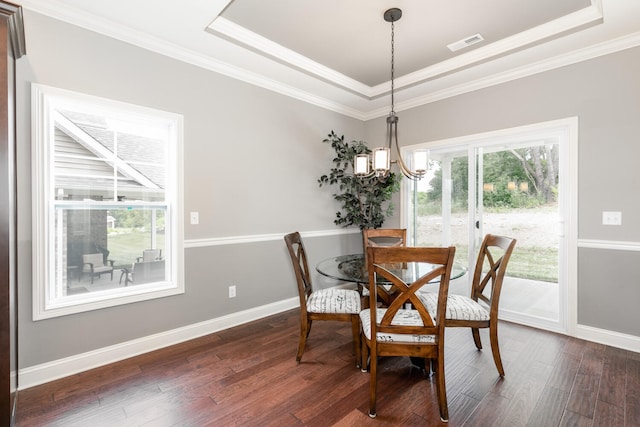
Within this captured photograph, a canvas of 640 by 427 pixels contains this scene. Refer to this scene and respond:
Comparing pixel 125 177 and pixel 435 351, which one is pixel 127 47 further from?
pixel 435 351

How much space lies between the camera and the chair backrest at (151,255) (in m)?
2.69

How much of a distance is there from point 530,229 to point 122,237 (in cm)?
403

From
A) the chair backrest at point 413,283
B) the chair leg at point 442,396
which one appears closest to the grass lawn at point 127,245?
the chair backrest at point 413,283

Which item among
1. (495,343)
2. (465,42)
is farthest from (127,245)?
(465,42)

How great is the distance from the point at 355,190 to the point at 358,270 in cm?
200

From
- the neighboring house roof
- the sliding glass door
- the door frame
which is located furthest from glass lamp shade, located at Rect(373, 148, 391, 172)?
the neighboring house roof

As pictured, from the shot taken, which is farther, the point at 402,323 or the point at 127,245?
the point at 127,245

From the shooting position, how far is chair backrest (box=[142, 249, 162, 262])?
8.82 feet

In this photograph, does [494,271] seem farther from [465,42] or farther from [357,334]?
[465,42]

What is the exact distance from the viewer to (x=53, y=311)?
2.11 meters

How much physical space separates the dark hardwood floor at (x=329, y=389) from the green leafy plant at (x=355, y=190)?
1.85 meters

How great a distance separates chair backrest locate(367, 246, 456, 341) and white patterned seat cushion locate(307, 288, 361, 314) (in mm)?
492

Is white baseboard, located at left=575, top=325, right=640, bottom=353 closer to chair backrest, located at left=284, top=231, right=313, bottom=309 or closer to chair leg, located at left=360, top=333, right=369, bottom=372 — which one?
chair leg, located at left=360, top=333, right=369, bottom=372

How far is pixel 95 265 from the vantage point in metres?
2.41
